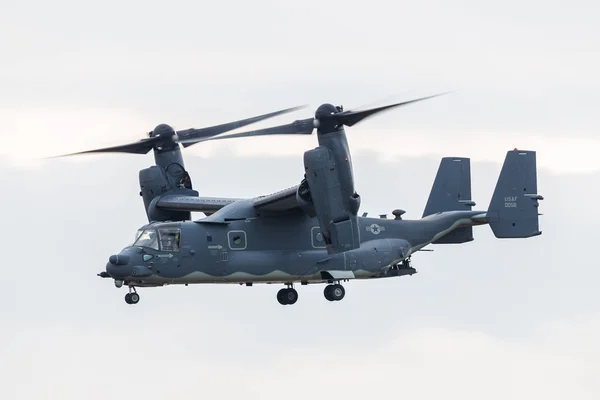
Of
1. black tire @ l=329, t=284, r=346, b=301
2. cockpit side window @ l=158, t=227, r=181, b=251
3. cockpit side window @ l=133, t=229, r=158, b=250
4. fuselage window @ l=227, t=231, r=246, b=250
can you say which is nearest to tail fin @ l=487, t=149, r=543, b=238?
black tire @ l=329, t=284, r=346, b=301

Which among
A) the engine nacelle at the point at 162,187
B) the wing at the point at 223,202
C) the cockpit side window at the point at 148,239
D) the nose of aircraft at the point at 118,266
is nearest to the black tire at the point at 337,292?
the wing at the point at 223,202

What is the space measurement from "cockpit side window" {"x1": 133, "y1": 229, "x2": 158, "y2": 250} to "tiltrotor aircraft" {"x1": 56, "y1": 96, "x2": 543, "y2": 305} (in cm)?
3

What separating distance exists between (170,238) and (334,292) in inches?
229

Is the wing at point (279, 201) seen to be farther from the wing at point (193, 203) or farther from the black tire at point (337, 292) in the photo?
the wing at point (193, 203)

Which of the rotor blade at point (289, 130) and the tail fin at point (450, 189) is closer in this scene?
the rotor blade at point (289, 130)

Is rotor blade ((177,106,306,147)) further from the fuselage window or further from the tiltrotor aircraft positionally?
the fuselage window

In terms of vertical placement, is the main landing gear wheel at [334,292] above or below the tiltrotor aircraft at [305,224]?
below

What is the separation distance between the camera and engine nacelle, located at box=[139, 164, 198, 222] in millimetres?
55719

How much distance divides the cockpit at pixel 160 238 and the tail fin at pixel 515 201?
11.5m

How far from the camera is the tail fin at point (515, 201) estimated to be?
176 ft

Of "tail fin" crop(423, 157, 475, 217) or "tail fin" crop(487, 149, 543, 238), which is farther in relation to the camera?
"tail fin" crop(423, 157, 475, 217)

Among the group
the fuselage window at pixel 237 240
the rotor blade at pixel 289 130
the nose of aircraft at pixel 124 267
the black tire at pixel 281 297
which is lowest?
the black tire at pixel 281 297

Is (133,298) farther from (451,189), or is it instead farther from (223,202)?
(451,189)

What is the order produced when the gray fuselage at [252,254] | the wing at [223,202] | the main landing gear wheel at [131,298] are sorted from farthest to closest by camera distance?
the main landing gear wheel at [131,298]
the wing at [223,202]
the gray fuselage at [252,254]
